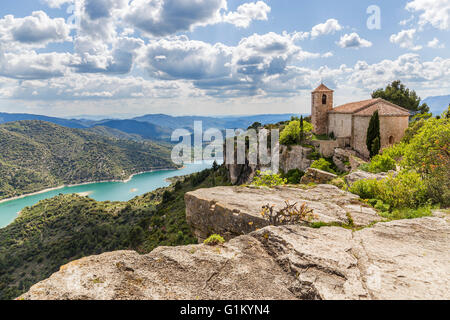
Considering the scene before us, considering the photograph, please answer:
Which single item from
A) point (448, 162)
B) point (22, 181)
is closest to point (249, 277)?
point (448, 162)

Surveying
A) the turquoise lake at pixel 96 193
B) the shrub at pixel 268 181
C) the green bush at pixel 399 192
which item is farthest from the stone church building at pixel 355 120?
the turquoise lake at pixel 96 193

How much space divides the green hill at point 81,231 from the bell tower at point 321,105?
97.5 feet

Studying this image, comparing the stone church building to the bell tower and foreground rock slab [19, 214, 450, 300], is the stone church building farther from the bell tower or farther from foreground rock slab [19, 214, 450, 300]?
foreground rock slab [19, 214, 450, 300]

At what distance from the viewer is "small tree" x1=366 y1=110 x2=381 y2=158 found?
3203 centimetres

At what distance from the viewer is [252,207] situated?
8.24 metres

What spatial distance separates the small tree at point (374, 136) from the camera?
32.0 m

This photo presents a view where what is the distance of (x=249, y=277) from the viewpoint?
4410 mm

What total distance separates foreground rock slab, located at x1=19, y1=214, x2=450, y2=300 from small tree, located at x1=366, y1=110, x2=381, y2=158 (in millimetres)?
29900

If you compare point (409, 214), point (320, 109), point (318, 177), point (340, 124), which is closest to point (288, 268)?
point (409, 214)

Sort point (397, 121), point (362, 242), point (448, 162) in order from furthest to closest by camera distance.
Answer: point (397, 121) → point (448, 162) → point (362, 242)

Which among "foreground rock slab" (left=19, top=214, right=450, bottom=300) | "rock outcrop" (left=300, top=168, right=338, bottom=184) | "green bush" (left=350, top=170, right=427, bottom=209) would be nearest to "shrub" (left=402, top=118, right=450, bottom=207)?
"green bush" (left=350, top=170, right=427, bottom=209)

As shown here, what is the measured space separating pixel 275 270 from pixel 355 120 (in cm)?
3779
